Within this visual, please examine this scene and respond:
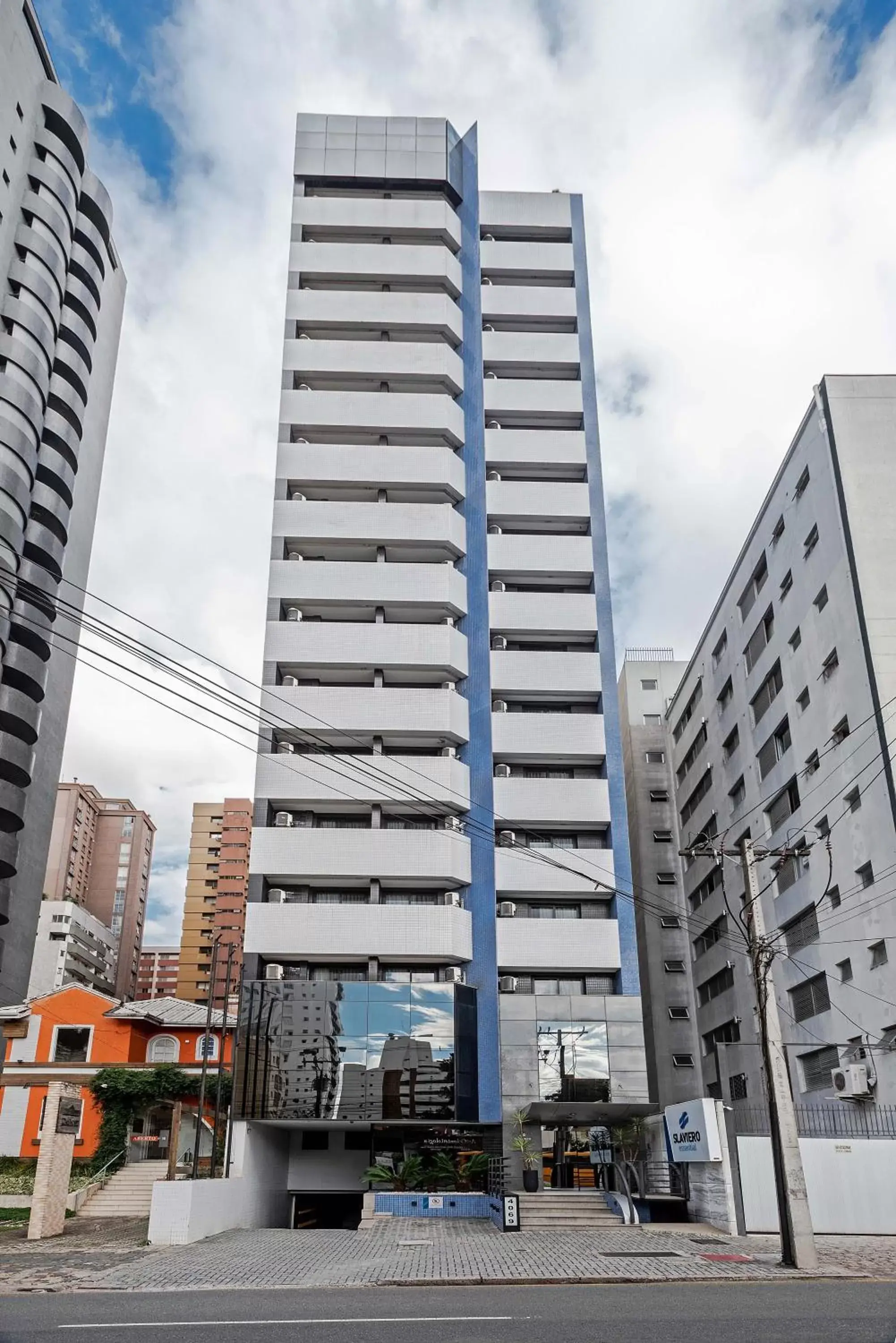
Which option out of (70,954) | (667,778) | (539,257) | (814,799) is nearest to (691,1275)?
(814,799)

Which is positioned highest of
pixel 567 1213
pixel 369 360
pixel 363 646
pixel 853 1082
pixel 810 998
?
pixel 369 360

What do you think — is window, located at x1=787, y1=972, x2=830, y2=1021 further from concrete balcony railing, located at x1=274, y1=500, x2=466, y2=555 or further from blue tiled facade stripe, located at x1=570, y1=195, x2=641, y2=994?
concrete balcony railing, located at x1=274, y1=500, x2=466, y2=555

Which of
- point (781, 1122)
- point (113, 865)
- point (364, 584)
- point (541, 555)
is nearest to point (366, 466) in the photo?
point (364, 584)

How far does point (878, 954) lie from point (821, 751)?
7607mm

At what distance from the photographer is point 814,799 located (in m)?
36.9

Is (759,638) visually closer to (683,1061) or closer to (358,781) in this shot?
(358,781)

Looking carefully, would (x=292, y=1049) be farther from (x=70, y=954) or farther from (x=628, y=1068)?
(x=70, y=954)

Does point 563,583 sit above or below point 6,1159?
above

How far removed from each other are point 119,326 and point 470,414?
40745 millimetres

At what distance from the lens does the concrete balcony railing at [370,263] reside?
49.2 m

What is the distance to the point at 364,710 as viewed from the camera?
3984 centimetres

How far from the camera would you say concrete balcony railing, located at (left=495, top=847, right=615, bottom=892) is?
38.5 meters

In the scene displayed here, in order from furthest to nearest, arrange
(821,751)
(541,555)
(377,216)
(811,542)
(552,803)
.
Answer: (377,216) → (541,555) → (552,803) → (811,542) → (821,751)

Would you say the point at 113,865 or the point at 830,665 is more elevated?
the point at 113,865
